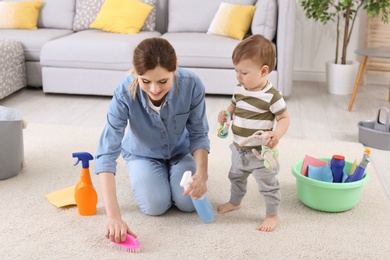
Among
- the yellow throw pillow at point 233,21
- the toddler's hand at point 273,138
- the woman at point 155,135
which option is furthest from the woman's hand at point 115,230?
the yellow throw pillow at point 233,21

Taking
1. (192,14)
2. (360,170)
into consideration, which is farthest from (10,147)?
(192,14)

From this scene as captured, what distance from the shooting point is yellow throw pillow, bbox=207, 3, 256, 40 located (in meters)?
4.14

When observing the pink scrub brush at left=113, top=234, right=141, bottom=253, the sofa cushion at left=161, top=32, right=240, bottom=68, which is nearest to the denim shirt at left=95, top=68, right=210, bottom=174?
the pink scrub brush at left=113, top=234, right=141, bottom=253

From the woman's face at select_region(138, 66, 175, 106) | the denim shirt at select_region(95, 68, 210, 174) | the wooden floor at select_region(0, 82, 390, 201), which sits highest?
the woman's face at select_region(138, 66, 175, 106)

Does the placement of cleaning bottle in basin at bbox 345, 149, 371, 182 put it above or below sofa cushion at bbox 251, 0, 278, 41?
below

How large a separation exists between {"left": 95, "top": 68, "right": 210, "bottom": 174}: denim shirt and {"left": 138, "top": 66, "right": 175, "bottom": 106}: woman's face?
0.46 feet

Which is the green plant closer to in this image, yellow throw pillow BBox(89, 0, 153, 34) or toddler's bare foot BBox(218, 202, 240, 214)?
yellow throw pillow BBox(89, 0, 153, 34)

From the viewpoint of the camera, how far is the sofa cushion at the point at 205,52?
3.97 metres

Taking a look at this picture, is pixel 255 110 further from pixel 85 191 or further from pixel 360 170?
pixel 85 191

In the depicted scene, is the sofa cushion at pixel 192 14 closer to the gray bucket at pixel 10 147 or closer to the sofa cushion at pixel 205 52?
the sofa cushion at pixel 205 52

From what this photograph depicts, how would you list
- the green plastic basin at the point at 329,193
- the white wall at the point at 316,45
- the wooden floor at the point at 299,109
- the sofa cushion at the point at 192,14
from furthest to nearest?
the white wall at the point at 316,45 → the sofa cushion at the point at 192,14 → the wooden floor at the point at 299,109 → the green plastic basin at the point at 329,193

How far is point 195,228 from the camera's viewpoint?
6.97 ft

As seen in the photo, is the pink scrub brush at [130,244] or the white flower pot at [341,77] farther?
the white flower pot at [341,77]

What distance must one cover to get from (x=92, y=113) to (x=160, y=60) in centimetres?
195
